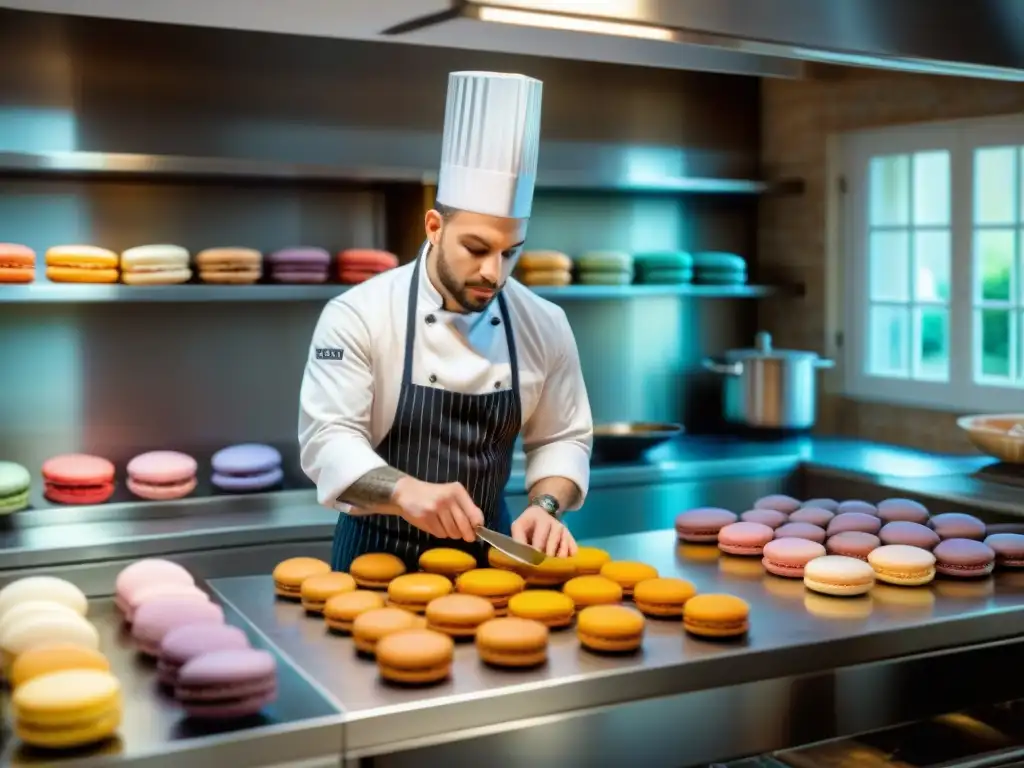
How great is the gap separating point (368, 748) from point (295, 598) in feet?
1.96

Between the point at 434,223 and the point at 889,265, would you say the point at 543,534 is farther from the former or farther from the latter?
the point at 889,265

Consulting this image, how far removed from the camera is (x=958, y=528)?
253 centimetres

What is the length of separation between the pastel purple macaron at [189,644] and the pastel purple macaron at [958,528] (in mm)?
1435

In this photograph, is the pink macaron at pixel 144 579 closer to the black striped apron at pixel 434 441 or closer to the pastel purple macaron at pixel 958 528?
the black striped apron at pixel 434 441

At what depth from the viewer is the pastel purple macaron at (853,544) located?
237cm

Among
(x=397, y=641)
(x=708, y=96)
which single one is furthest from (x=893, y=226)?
(x=397, y=641)

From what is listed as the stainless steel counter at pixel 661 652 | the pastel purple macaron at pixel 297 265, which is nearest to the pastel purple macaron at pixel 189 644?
the stainless steel counter at pixel 661 652

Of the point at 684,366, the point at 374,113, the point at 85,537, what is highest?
the point at 374,113

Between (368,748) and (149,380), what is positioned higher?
(149,380)

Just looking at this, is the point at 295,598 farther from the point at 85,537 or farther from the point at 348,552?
the point at 85,537

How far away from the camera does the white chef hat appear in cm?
235

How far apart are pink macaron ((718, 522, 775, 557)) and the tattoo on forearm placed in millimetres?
674

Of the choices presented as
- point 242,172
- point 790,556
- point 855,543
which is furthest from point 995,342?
point 242,172

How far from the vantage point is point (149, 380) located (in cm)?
405
